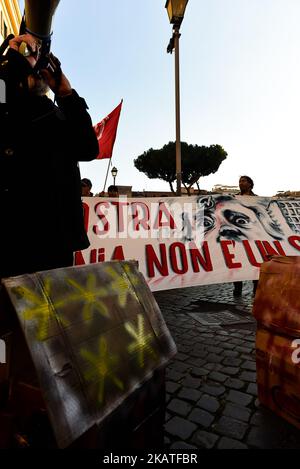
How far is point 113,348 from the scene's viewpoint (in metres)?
1.24

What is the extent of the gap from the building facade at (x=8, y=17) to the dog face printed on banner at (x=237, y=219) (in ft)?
73.5

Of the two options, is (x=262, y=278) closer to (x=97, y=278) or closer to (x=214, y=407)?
(x=214, y=407)

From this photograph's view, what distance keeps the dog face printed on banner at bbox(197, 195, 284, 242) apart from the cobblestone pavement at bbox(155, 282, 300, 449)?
4.05 feet

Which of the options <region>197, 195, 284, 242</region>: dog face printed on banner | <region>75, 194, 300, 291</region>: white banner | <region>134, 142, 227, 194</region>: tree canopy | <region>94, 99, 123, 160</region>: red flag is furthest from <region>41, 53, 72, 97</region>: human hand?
<region>134, 142, 227, 194</region>: tree canopy

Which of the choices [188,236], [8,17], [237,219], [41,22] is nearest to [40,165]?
[41,22]

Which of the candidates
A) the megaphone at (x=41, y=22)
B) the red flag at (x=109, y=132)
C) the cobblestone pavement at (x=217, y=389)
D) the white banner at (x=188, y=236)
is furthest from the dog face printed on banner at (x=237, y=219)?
the red flag at (x=109, y=132)

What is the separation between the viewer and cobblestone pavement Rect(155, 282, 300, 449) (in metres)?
1.83

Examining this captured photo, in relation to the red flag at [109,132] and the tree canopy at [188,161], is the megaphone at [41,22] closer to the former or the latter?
the red flag at [109,132]

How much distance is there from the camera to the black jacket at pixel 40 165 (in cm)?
155

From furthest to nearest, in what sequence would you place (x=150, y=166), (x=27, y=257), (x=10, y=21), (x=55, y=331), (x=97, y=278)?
(x=150, y=166) → (x=10, y=21) → (x=27, y=257) → (x=97, y=278) → (x=55, y=331)

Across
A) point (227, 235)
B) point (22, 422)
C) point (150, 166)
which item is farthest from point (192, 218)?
point (150, 166)

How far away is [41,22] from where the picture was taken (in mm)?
1308

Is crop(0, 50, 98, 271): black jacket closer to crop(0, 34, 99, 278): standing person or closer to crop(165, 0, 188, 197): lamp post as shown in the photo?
crop(0, 34, 99, 278): standing person
